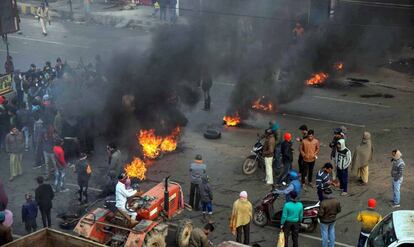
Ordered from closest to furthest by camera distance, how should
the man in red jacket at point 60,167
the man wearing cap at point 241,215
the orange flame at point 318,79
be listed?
1. the man wearing cap at point 241,215
2. the man in red jacket at point 60,167
3. the orange flame at point 318,79

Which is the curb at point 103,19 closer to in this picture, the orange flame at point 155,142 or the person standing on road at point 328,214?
the orange flame at point 155,142

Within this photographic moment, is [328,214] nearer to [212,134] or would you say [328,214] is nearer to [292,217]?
[292,217]

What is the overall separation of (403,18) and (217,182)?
16191 mm

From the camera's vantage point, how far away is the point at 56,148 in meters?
15.5

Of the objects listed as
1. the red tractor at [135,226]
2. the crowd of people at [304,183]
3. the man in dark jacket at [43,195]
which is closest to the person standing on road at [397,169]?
the crowd of people at [304,183]

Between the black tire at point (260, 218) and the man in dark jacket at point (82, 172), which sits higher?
the man in dark jacket at point (82, 172)

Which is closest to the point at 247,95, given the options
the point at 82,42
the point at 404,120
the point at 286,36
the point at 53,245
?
the point at 286,36

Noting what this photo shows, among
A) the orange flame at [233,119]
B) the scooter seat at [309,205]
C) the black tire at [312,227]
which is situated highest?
the orange flame at [233,119]

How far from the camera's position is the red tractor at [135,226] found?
11.8 m

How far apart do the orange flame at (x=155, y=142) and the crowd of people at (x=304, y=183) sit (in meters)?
2.51

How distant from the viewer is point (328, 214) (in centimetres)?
1237

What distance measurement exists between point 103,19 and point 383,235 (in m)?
26.0

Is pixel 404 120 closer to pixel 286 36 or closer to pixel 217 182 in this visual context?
pixel 286 36

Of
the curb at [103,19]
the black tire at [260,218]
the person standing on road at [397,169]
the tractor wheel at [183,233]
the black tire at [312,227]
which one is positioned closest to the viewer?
the tractor wheel at [183,233]
